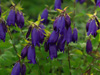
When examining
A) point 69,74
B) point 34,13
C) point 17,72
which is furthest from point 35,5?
point 17,72

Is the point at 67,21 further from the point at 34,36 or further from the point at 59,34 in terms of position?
the point at 34,36

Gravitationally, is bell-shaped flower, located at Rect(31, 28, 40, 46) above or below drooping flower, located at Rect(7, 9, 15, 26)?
below

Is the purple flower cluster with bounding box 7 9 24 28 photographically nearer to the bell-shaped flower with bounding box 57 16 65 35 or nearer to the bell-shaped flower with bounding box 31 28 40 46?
the bell-shaped flower with bounding box 31 28 40 46

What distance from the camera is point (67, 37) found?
5.42 feet

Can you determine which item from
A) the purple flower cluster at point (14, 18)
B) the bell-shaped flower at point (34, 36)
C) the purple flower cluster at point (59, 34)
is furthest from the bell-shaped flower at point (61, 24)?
the purple flower cluster at point (14, 18)

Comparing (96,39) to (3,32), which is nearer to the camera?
(3,32)

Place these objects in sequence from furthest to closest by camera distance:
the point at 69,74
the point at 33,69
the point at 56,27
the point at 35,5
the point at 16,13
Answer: the point at 35,5 < the point at 69,74 < the point at 33,69 < the point at 16,13 < the point at 56,27

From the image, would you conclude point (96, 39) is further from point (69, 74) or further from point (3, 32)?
point (3, 32)

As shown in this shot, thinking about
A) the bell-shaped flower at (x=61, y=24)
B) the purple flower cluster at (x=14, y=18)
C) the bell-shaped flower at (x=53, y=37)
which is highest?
the purple flower cluster at (x=14, y=18)

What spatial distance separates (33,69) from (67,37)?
610 mm

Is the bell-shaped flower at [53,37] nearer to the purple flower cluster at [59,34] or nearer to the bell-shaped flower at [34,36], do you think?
the purple flower cluster at [59,34]

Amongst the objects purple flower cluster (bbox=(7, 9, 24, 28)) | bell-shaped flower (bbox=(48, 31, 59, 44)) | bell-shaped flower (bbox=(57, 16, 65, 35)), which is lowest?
bell-shaped flower (bbox=(48, 31, 59, 44))

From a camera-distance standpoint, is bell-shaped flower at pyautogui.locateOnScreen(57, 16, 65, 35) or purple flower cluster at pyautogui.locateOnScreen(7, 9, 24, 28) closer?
bell-shaped flower at pyautogui.locateOnScreen(57, 16, 65, 35)

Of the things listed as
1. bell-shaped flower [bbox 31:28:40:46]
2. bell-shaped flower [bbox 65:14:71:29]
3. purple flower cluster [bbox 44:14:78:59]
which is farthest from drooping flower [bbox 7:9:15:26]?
bell-shaped flower [bbox 65:14:71:29]
